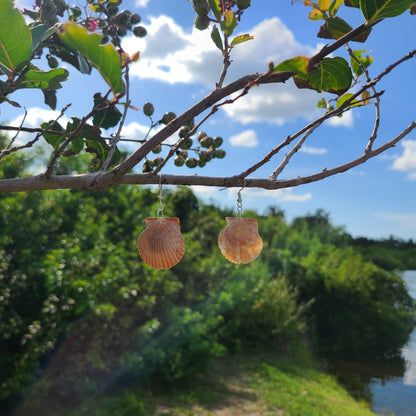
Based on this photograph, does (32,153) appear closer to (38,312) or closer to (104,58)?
(38,312)

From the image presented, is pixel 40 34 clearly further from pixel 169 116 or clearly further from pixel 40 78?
pixel 169 116

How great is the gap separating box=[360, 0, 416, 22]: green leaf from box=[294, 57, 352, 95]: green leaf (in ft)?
0.37

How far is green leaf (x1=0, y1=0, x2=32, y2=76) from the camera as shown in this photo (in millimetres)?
778

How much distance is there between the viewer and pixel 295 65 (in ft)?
2.31

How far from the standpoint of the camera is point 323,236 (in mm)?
14781

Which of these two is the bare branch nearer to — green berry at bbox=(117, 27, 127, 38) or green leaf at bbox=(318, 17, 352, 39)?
green leaf at bbox=(318, 17, 352, 39)

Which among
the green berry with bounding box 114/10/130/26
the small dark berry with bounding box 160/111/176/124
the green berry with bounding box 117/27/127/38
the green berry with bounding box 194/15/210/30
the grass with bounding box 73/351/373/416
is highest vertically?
the green berry with bounding box 114/10/130/26

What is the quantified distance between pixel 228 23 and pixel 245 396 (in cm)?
641

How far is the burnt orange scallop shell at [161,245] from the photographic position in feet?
3.57

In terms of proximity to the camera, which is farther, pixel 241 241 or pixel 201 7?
pixel 241 241

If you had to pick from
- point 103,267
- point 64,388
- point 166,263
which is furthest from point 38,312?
point 166,263

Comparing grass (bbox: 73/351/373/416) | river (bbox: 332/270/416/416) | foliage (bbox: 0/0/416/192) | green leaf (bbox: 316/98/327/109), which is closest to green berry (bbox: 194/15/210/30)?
foliage (bbox: 0/0/416/192)

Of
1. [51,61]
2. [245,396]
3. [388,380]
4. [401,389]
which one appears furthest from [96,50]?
[388,380]

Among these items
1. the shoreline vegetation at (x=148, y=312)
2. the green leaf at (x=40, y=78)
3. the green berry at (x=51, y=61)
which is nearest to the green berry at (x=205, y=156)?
the green leaf at (x=40, y=78)
